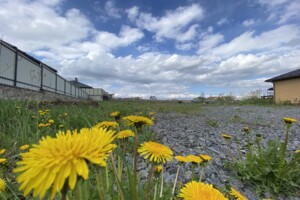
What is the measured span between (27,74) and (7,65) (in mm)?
2047

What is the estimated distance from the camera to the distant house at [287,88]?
21.5m

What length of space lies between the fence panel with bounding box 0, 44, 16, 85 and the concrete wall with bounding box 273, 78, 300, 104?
21432 millimetres

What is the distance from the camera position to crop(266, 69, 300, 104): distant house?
2148 centimetres

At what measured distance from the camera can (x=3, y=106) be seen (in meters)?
3.98

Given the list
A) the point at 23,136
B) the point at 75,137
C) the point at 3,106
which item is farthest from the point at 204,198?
the point at 3,106

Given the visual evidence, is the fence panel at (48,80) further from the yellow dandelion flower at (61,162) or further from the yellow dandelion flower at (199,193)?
the yellow dandelion flower at (61,162)

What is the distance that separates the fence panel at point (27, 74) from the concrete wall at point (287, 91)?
20261mm

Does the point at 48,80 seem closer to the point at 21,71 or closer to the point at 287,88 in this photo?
the point at 21,71

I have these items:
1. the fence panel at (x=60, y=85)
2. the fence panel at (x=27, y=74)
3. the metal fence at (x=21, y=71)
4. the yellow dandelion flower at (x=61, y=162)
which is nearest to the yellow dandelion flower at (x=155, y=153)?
the yellow dandelion flower at (x=61, y=162)

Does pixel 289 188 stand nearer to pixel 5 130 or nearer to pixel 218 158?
pixel 218 158

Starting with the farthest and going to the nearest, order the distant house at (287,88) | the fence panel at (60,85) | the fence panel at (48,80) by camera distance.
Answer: the distant house at (287,88), the fence panel at (60,85), the fence panel at (48,80)

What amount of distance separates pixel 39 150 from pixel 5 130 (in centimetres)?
315

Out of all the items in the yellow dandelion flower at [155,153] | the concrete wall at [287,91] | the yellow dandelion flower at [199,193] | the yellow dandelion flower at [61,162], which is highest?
the concrete wall at [287,91]

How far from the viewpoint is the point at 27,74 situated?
1028 cm
